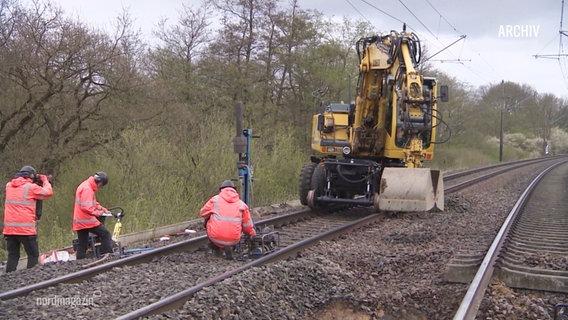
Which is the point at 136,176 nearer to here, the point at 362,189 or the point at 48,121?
the point at 48,121

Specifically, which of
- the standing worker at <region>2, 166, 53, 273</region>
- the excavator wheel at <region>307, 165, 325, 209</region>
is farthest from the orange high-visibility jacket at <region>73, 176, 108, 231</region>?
the excavator wheel at <region>307, 165, 325, 209</region>

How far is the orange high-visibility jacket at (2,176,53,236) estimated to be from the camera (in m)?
8.30

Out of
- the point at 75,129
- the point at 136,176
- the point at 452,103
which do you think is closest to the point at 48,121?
the point at 75,129

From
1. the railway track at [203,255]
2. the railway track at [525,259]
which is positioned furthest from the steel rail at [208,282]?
the railway track at [525,259]

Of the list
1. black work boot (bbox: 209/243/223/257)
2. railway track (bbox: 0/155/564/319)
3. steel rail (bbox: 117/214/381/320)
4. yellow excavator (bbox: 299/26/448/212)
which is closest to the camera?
steel rail (bbox: 117/214/381/320)

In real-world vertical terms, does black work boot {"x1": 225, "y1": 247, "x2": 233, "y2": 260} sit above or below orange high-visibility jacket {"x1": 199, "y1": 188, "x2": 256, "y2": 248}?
below

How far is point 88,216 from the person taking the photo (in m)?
8.23

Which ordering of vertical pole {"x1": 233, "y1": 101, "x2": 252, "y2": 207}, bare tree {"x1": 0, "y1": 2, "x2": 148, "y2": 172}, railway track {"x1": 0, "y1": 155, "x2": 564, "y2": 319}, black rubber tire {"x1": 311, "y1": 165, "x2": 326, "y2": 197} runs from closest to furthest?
railway track {"x1": 0, "y1": 155, "x2": 564, "y2": 319} < vertical pole {"x1": 233, "y1": 101, "x2": 252, "y2": 207} < black rubber tire {"x1": 311, "y1": 165, "x2": 326, "y2": 197} < bare tree {"x1": 0, "y1": 2, "x2": 148, "y2": 172}

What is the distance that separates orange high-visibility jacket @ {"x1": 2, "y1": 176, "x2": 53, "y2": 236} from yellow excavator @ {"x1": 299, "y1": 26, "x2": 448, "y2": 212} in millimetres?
6724

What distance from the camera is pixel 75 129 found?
711 inches

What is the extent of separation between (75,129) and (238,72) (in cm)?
1138

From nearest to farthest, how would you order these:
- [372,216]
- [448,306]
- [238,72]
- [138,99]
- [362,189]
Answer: [448,306]
[372,216]
[362,189]
[138,99]
[238,72]

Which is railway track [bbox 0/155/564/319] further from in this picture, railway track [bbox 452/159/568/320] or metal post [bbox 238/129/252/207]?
railway track [bbox 452/159/568/320]

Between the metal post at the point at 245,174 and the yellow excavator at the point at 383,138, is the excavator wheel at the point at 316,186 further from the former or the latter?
the metal post at the point at 245,174
